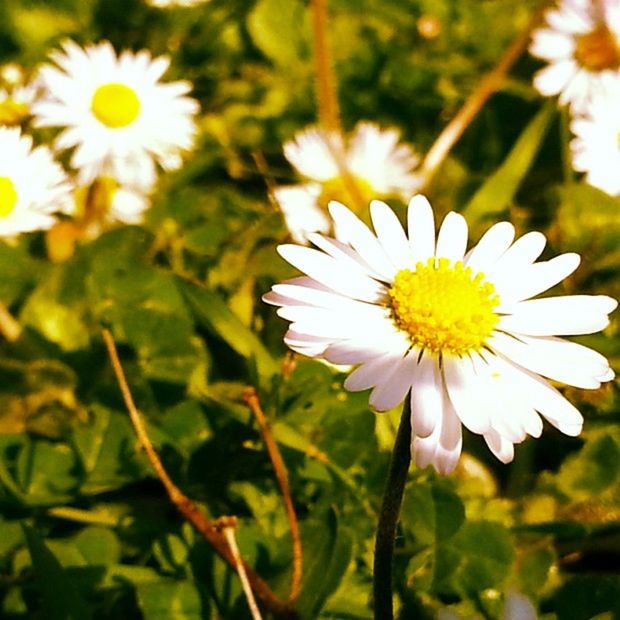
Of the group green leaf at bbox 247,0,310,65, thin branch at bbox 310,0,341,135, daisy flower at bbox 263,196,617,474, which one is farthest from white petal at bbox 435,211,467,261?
green leaf at bbox 247,0,310,65

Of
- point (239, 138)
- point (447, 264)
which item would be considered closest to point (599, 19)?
point (239, 138)

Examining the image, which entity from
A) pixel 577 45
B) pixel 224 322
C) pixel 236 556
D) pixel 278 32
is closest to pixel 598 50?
pixel 577 45

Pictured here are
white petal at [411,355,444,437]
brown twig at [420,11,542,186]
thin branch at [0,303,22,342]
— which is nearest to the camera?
white petal at [411,355,444,437]

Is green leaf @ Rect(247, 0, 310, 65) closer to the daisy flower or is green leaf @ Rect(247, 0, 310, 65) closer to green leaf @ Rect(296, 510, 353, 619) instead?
the daisy flower

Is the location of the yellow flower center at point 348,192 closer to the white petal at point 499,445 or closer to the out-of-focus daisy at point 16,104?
the out-of-focus daisy at point 16,104

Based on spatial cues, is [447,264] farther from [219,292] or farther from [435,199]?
[435,199]

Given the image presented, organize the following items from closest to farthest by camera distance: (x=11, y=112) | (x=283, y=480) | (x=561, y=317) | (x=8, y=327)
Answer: (x=561, y=317)
(x=283, y=480)
(x=8, y=327)
(x=11, y=112)

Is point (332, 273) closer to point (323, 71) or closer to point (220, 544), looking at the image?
point (220, 544)

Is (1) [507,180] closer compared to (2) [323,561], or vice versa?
(2) [323,561]
